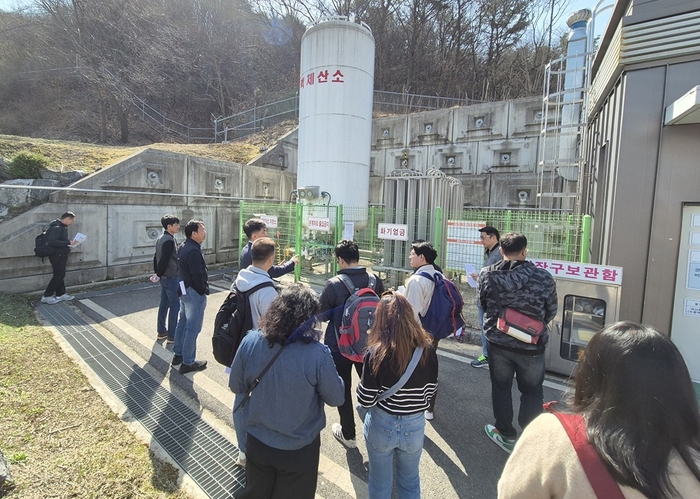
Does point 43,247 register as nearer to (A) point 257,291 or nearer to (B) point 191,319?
(B) point 191,319

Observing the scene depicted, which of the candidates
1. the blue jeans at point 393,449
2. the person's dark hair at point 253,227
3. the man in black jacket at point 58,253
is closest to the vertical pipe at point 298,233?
the person's dark hair at point 253,227

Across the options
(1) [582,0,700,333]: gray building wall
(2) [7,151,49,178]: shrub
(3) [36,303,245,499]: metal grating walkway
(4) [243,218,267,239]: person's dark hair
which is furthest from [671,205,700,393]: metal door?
(2) [7,151,49,178]: shrub

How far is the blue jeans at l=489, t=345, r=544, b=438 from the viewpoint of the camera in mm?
2895

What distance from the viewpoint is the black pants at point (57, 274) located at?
21.8ft

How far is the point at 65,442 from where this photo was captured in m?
2.90

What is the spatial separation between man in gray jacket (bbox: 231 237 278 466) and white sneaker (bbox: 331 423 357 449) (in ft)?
2.66

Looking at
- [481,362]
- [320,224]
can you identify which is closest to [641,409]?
[481,362]

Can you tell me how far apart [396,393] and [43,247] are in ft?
25.0

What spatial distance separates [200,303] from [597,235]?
6399 mm

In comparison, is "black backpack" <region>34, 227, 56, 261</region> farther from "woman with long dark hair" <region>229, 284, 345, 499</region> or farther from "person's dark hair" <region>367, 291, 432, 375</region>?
"person's dark hair" <region>367, 291, 432, 375</region>

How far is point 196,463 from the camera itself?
2.81 meters

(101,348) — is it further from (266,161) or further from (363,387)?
(266,161)

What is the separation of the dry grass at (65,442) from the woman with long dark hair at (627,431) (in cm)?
250

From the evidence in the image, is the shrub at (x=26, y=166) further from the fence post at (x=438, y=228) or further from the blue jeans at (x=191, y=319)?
the fence post at (x=438, y=228)
